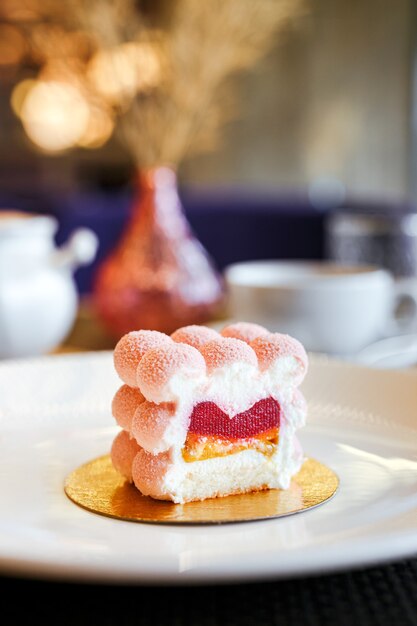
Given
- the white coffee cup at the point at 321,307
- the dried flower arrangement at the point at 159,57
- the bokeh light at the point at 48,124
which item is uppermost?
the dried flower arrangement at the point at 159,57

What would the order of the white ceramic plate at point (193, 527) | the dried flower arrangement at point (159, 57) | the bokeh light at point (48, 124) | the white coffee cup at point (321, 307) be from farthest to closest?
the bokeh light at point (48, 124) < the dried flower arrangement at point (159, 57) < the white coffee cup at point (321, 307) < the white ceramic plate at point (193, 527)

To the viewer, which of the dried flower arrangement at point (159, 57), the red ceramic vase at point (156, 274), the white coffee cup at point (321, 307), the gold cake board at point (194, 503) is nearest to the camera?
the gold cake board at point (194, 503)

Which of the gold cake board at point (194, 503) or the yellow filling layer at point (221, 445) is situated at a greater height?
the yellow filling layer at point (221, 445)

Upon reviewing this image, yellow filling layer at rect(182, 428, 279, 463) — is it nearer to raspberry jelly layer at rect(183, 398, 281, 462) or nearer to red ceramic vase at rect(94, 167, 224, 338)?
raspberry jelly layer at rect(183, 398, 281, 462)

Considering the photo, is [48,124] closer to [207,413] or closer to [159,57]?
[159,57]

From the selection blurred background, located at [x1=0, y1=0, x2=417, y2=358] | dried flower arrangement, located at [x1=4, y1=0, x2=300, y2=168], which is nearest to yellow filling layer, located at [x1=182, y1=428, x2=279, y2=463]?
blurred background, located at [x1=0, y1=0, x2=417, y2=358]

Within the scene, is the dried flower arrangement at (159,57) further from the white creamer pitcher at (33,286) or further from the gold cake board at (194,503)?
A: the gold cake board at (194,503)

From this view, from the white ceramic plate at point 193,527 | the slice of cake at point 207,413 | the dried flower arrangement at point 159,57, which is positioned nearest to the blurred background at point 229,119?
the dried flower arrangement at point 159,57

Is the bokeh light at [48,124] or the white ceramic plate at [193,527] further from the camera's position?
the bokeh light at [48,124]
